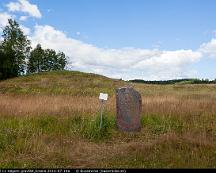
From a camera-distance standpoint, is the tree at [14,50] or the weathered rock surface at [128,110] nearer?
the weathered rock surface at [128,110]

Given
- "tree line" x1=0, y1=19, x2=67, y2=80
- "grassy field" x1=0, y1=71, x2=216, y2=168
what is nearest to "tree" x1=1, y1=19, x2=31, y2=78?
"tree line" x1=0, y1=19, x2=67, y2=80

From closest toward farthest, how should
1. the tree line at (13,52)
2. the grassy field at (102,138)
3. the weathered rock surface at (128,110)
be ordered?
the grassy field at (102,138), the weathered rock surface at (128,110), the tree line at (13,52)

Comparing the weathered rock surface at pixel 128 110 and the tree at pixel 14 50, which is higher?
the tree at pixel 14 50

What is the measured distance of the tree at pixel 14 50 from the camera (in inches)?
2643

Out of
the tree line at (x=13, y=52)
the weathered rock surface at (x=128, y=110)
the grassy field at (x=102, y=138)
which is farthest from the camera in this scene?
the tree line at (x=13, y=52)

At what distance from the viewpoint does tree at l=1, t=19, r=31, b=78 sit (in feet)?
220

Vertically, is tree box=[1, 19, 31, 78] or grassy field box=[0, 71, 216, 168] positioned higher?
tree box=[1, 19, 31, 78]

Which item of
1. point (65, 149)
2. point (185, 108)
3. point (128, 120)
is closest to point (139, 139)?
point (128, 120)

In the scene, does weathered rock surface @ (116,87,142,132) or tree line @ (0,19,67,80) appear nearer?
weathered rock surface @ (116,87,142,132)

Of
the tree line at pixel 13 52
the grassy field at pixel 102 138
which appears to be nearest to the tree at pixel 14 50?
the tree line at pixel 13 52

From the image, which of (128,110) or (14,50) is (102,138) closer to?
(128,110)

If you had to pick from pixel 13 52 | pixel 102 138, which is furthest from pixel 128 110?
pixel 13 52

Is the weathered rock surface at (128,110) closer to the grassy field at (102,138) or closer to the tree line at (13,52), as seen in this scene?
the grassy field at (102,138)

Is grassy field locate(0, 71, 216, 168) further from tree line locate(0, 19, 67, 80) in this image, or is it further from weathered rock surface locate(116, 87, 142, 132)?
tree line locate(0, 19, 67, 80)
